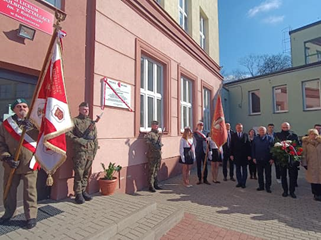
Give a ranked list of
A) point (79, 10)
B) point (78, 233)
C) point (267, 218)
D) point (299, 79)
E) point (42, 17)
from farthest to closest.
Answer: point (299, 79) < point (79, 10) < point (267, 218) < point (42, 17) < point (78, 233)

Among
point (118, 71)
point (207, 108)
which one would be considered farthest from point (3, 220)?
point (207, 108)

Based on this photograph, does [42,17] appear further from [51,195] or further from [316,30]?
[316,30]

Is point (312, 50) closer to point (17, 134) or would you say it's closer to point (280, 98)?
point (280, 98)

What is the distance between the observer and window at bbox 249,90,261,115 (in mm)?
14602

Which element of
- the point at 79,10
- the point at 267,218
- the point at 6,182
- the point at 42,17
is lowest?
the point at 267,218

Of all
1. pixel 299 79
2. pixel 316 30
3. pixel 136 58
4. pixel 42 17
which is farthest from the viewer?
pixel 316 30

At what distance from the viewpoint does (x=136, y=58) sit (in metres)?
6.27

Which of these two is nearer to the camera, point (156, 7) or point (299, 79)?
point (156, 7)

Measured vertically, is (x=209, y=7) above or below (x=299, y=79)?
above

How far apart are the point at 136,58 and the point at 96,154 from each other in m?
2.93

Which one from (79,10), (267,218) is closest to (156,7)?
(79,10)

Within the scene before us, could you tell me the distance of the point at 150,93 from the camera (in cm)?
721

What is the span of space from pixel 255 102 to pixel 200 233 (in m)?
12.7

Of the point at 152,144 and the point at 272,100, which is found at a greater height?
the point at 272,100
